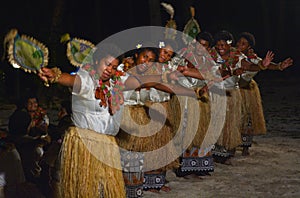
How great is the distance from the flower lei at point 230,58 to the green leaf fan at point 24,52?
281 cm

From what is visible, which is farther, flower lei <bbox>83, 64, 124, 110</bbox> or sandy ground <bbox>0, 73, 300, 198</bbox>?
sandy ground <bbox>0, 73, 300, 198</bbox>

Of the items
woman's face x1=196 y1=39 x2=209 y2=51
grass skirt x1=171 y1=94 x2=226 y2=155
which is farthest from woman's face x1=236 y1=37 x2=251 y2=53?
grass skirt x1=171 y1=94 x2=226 y2=155

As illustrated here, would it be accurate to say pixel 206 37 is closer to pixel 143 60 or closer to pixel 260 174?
pixel 143 60

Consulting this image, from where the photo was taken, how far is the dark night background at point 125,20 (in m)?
11.4

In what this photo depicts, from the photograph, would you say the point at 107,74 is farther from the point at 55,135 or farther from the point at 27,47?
the point at 55,135

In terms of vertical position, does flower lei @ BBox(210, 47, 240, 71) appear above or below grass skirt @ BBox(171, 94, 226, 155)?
above

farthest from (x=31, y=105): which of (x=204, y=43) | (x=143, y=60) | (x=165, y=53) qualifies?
(x=204, y=43)

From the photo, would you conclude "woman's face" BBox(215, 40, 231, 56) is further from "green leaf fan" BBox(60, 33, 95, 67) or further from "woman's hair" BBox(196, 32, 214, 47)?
"green leaf fan" BBox(60, 33, 95, 67)

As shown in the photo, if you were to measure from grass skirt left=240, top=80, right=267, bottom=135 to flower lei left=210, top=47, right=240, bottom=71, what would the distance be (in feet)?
1.83

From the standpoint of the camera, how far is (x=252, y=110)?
6406 millimetres

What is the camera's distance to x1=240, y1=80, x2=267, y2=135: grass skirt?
633 centimetres

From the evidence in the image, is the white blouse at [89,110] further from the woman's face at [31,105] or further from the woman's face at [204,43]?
the woman's face at [204,43]

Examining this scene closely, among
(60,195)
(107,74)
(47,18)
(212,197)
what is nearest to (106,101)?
(107,74)

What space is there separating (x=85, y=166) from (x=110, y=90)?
536 millimetres
